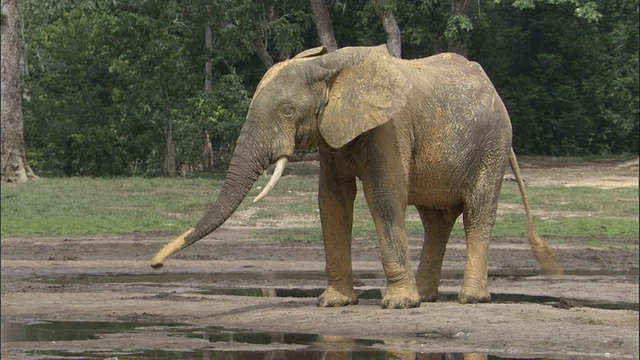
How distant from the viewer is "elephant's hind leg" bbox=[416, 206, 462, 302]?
13.4m

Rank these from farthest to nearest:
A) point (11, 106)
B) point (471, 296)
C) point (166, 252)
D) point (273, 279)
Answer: point (11, 106) → point (273, 279) → point (471, 296) → point (166, 252)

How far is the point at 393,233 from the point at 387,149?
0.77 m

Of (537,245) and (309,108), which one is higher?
(309,108)

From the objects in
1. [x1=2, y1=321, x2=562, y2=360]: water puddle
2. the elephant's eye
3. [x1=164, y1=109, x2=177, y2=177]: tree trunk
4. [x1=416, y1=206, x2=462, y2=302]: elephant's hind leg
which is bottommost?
[x1=2, y1=321, x2=562, y2=360]: water puddle

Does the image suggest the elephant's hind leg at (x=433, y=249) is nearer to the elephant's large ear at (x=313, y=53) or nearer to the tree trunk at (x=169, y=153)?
the elephant's large ear at (x=313, y=53)

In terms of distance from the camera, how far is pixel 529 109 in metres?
39.8

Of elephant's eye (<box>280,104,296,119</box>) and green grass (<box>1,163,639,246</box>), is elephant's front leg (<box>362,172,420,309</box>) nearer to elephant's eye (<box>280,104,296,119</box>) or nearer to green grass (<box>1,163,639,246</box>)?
elephant's eye (<box>280,104,296,119</box>)

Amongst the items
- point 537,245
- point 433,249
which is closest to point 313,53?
point 433,249

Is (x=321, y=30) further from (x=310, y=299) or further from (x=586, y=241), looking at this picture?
(x=310, y=299)

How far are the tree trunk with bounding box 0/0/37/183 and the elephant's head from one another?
17480 millimetres

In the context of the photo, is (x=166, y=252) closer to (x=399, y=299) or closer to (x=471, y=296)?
(x=399, y=299)

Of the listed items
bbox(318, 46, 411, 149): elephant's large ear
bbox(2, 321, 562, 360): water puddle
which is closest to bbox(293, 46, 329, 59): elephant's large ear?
bbox(318, 46, 411, 149): elephant's large ear

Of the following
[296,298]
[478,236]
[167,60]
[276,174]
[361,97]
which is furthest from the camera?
[167,60]

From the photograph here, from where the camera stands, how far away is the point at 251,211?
2322 cm
